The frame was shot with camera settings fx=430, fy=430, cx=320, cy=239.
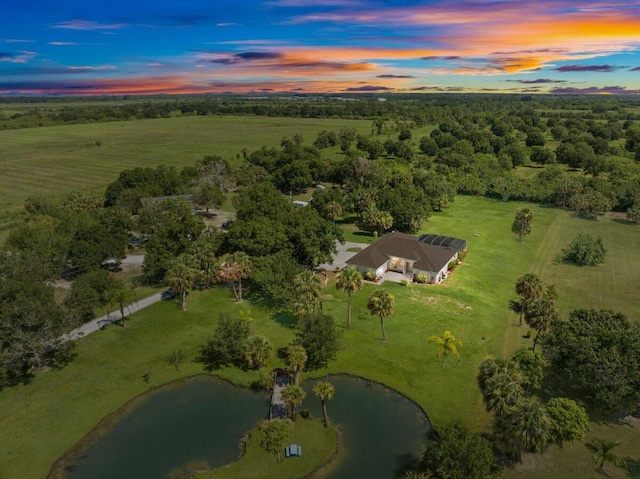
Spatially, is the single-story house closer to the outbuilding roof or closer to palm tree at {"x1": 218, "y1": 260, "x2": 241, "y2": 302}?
the outbuilding roof

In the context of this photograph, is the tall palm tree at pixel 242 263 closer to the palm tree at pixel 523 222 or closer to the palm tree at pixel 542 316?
the palm tree at pixel 542 316

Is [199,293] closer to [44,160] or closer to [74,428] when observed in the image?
[74,428]

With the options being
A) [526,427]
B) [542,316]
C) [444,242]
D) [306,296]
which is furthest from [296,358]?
[444,242]

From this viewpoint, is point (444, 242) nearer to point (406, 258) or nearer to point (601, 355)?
point (406, 258)

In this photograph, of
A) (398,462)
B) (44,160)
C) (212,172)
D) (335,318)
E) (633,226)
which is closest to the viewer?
(398,462)

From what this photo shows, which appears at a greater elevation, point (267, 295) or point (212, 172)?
point (212, 172)

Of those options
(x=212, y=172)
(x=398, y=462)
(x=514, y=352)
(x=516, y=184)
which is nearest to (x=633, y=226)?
(x=516, y=184)

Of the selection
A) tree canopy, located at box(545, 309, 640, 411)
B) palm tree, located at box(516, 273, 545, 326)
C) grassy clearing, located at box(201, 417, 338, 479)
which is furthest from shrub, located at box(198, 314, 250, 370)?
palm tree, located at box(516, 273, 545, 326)

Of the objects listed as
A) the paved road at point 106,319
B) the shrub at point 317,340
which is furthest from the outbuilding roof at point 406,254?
the paved road at point 106,319
